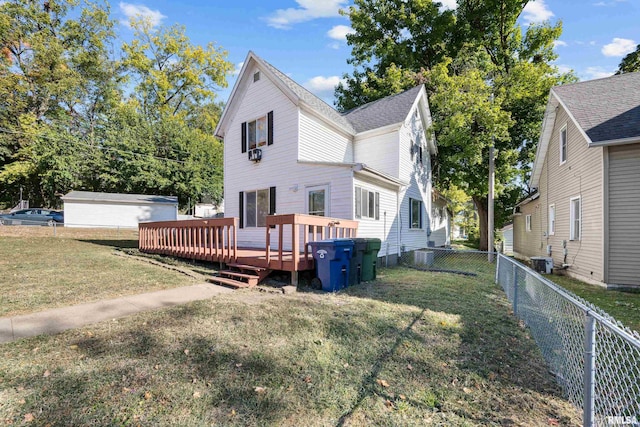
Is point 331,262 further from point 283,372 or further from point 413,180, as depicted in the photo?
point 413,180

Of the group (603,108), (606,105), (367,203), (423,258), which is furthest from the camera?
(423,258)

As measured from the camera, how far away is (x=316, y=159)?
11453 millimetres

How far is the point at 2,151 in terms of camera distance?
26766 mm

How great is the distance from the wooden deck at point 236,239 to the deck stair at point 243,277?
0.12m

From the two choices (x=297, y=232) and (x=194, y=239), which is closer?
(x=297, y=232)

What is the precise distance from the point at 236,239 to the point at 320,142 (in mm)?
5146

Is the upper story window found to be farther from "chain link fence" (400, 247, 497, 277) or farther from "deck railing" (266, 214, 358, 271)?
"chain link fence" (400, 247, 497, 277)

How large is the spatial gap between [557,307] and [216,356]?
379 centimetres

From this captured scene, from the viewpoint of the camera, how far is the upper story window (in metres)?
11.7

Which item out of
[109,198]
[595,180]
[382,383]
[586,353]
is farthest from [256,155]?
[109,198]

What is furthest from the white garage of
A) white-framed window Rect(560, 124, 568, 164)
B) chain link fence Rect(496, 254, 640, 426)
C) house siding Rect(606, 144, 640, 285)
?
house siding Rect(606, 144, 640, 285)

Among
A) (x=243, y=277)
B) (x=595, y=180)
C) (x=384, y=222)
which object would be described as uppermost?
(x=595, y=180)

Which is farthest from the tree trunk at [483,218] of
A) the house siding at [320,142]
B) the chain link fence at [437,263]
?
the house siding at [320,142]

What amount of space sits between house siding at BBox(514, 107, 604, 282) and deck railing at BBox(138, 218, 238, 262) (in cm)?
1013
